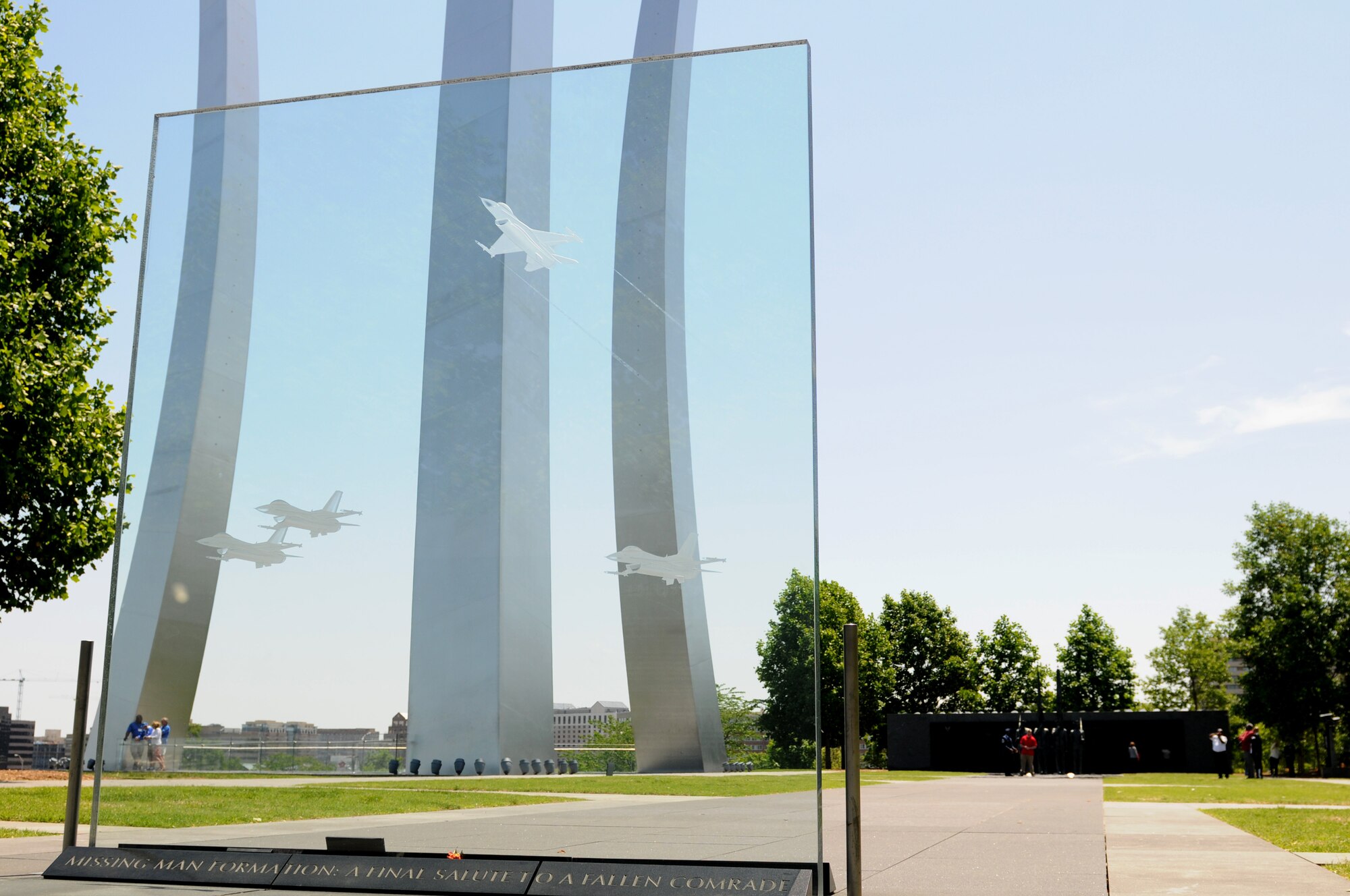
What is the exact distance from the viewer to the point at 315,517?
27.3 ft

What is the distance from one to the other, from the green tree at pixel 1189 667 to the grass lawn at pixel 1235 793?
5511cm

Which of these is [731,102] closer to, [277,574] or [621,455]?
[621,455]

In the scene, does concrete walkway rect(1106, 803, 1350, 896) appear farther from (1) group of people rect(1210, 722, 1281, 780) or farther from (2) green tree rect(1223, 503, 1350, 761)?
(2) green tree rect(1223, 503, 1350, 761)

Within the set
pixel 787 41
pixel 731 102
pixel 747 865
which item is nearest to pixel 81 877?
pixel 747 865

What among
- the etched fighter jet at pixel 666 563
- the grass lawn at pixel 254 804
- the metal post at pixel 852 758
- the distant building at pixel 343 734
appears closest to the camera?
the metal post at pixel 852 758

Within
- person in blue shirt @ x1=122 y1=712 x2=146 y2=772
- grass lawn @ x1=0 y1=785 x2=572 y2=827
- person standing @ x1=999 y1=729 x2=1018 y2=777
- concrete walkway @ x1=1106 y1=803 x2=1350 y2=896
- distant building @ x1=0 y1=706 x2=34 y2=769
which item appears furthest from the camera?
person standing @ x1=999 y1=729 x2=1018 y2=777

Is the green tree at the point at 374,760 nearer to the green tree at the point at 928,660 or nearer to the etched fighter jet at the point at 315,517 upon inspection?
the etched fighter jet at the point at 315,517

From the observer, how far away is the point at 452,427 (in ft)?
27.2

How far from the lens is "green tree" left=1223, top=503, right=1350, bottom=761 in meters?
51.6

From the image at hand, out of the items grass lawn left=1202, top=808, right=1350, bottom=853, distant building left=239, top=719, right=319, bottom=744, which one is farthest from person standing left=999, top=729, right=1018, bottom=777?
distant building left=239, top=719, right=319, bottom=744

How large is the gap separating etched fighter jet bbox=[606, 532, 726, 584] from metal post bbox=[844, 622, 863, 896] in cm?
138

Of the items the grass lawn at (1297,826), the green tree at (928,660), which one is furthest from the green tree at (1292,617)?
the grass lawn at (1297,826)

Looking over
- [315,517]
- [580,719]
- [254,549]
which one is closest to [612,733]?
[580,719]

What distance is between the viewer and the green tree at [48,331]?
16.7 metres
